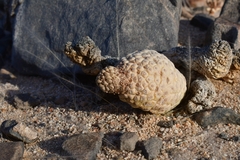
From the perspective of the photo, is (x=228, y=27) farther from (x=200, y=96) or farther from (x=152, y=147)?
(x=152, y=147)

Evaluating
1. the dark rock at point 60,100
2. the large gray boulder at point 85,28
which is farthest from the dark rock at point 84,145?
the large gray boulder at point 85,28

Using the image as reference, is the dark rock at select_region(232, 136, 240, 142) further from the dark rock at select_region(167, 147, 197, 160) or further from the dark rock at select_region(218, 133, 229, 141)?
the dark rock at select_region(167, 147, 197, 160)

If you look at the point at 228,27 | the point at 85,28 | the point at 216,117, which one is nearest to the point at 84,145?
the point at 216,117

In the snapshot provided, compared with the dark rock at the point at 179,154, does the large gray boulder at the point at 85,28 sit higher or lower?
higher

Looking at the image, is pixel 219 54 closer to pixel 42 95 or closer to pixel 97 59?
pixel 97 59

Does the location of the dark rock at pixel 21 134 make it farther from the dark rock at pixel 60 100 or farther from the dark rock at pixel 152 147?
the dark rock at pixel 152 147

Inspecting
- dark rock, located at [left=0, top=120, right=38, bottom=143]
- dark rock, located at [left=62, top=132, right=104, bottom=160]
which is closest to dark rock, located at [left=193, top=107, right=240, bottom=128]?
dark rock, located at [left=62, top=132, right=104, bottom=160]
